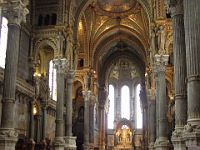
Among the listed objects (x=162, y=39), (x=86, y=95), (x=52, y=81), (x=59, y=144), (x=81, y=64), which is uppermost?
(x=81, y=64)

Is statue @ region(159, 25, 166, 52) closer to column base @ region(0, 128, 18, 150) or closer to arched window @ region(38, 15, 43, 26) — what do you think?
arched window @ region(38, 15, 43, 26)

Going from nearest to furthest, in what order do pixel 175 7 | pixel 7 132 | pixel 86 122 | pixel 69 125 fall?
pixel 175 7 < pixel 7 132 < pixel 69 125 < pixel 86 122

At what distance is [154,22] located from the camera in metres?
26.6

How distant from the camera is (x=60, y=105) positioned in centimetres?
2495

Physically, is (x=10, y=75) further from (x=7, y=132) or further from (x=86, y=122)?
(x=86, y=122)

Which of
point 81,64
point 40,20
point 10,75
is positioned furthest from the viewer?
point 81,64

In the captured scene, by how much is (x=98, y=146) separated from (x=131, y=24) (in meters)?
17.5

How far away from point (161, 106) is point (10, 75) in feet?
37.9

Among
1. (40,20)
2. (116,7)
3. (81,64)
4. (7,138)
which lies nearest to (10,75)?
(7,138)

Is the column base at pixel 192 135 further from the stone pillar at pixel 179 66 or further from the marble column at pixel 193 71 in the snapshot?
the stone pillar at pixel 179 66

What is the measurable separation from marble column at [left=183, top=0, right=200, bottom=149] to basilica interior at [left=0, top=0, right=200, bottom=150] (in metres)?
0.03

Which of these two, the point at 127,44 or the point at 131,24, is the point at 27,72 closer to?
the point at 131,24

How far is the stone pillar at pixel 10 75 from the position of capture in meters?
14.6

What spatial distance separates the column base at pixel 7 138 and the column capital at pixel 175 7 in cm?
825
